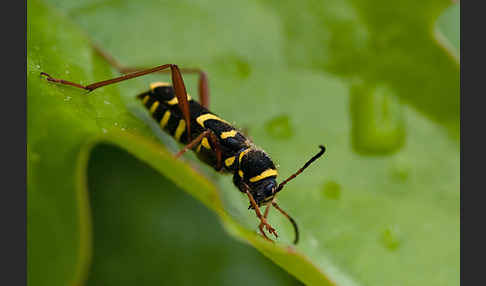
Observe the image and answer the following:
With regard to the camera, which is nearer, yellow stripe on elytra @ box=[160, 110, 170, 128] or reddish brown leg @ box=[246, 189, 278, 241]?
reddish brown leg @ box=[246, 189, 278, 241]

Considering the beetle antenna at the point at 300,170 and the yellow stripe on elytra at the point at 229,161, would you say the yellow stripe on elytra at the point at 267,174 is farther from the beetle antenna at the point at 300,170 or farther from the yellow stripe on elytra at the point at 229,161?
the yellow stripe on elytra at the point at 229,161

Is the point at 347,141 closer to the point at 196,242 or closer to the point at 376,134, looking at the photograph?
the point at 376,134

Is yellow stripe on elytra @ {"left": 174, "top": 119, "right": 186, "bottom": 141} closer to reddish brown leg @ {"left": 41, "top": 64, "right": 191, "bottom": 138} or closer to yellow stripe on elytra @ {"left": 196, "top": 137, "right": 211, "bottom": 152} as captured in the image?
reddish brown leg @ {"left": 41, "top": 64, "right": 191, "bottom": 138}

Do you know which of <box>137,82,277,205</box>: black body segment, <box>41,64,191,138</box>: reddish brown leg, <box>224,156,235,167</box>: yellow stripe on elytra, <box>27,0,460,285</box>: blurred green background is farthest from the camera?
<box>224,156,235,167</box>: yellow stripe on elytra

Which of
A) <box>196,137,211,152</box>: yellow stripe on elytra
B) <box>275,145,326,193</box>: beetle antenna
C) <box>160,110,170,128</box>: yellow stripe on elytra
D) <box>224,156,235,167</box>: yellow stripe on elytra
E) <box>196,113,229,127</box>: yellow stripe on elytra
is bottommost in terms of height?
<box>160,110,170,128</box>: yellow stripe on elytra

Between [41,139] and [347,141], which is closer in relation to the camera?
[41,139]

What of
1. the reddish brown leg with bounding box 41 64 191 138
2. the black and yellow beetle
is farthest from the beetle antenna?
the reddish brown leg with bounding box 41 64 191 138

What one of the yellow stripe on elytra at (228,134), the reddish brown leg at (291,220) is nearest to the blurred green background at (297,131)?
the reddish brown leg at (291,220)

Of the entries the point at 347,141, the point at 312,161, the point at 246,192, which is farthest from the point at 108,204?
the point at 347,141

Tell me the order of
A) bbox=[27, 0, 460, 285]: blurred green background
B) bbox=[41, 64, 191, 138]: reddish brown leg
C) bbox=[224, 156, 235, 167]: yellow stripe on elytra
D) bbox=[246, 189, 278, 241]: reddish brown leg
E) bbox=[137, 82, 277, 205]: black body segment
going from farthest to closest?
bbox=[224, 156, 235, 167]: yellow stripe on elytra < bbox=[137, 82, 277, 205]: black body segment < bbox=[27, 0, 460, 285]: blurred green background < bbox=[246, 189, 278, 241]: reddish brown leg < bbox=[41, 64, 191, 138]: reddish brown leg
